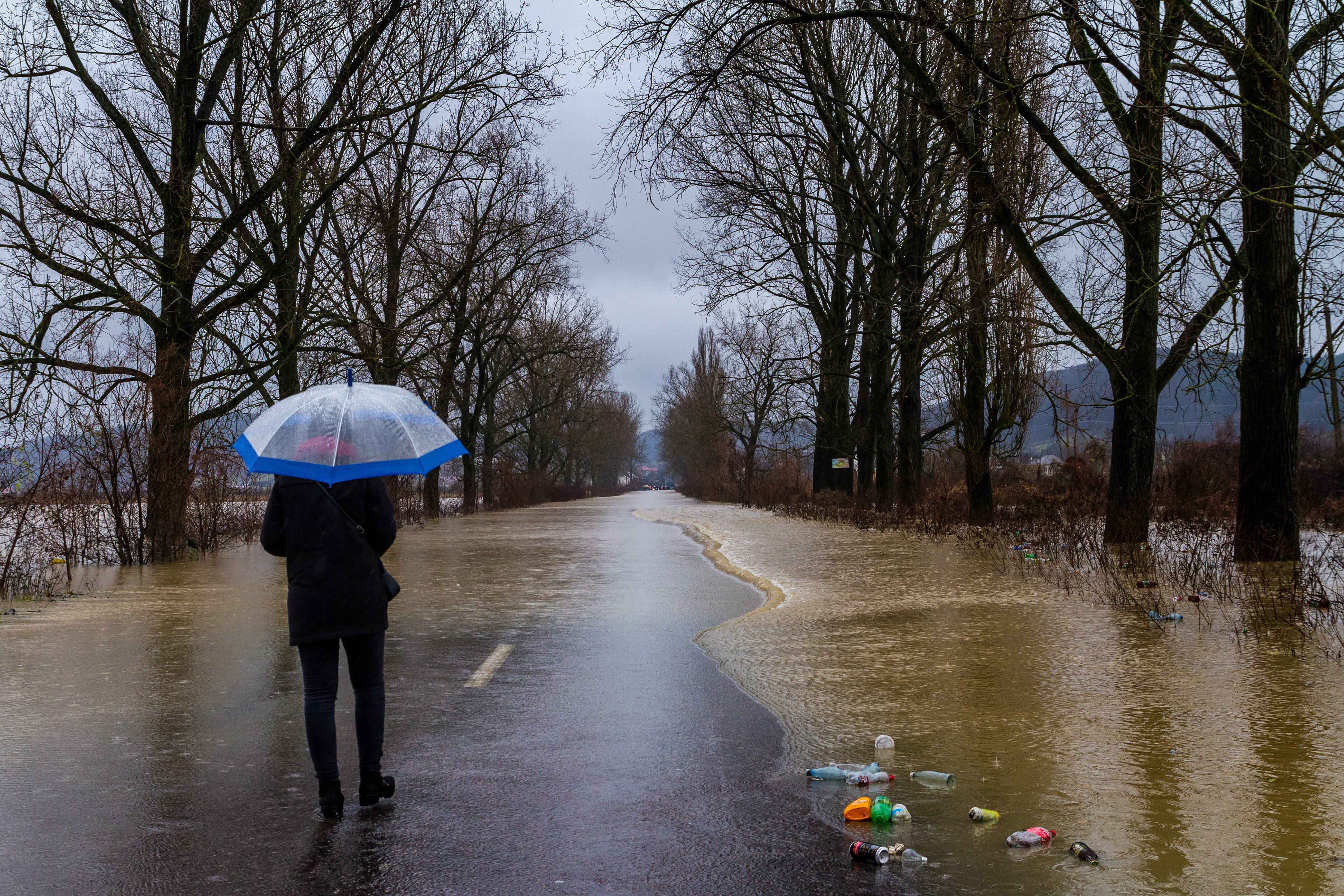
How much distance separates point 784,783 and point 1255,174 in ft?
38.0

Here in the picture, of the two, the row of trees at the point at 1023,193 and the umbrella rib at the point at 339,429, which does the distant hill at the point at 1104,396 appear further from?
the umbrella rib at the point at 339,429

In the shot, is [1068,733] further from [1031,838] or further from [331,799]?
[331,799]

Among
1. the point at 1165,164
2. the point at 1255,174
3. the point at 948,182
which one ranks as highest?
the point at 948,182

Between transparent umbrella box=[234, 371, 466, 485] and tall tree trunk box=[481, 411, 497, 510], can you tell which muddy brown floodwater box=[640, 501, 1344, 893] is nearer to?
transparent umbrella box=[234, 371, 466, 485]

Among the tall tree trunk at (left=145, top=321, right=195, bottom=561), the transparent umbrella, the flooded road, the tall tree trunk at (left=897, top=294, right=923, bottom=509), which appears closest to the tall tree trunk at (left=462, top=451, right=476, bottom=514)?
the tall tree trunk at (left=897, top=294, right=923, bottom=509)

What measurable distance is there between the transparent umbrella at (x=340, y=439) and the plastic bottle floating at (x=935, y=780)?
2734mm

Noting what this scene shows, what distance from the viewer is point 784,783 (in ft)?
18.2

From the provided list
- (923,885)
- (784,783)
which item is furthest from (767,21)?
(923,885)

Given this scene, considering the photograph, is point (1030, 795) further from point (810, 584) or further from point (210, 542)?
point (210, 542)

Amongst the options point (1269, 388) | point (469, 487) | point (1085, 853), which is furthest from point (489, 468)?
point (1085, 853)

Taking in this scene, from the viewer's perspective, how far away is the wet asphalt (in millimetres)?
4242

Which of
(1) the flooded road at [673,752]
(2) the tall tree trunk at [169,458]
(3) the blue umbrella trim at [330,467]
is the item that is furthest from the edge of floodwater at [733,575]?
(2) the tall tree trunk at [169,458]

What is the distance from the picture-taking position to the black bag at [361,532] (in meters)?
5.19

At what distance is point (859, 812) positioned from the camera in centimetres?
490
